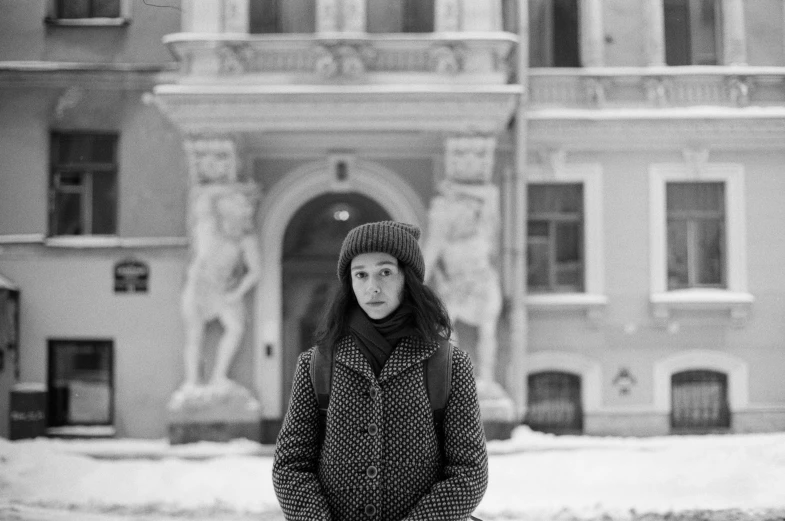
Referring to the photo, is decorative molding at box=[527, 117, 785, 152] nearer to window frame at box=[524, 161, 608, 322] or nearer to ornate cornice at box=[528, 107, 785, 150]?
ornate cornice at box=[528, 107, 785, 150]

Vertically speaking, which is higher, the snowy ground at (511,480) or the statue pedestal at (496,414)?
the statue pedestal at (496,414)

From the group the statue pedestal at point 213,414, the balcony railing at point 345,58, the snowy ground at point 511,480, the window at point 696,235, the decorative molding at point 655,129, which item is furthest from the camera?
the window at point 696,235

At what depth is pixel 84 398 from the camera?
1031cm

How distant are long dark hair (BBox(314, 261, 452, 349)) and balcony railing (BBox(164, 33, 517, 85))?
714cm

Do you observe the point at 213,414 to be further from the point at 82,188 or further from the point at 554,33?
the point at 554,33

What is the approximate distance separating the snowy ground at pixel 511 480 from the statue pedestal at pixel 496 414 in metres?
0.15

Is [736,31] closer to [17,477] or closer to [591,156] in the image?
[591,156]

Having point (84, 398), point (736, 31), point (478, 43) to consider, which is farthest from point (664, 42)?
point (84, 398)

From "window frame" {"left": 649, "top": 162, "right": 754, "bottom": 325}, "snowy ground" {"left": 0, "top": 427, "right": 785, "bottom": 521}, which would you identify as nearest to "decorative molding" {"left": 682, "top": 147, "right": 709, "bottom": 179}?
"window frame" {"left": 649, "top": 162, "right": 754, "bottom": 325}

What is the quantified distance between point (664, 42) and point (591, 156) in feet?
5.25

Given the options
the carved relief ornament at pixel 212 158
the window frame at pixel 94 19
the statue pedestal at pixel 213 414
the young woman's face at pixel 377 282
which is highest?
the window frame at pixel 94 19

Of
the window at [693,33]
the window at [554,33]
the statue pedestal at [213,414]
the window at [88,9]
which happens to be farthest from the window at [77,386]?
the window at [693,33]

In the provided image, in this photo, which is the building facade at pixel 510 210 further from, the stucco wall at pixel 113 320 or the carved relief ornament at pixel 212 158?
the carved relief ornament at pixel 212 158

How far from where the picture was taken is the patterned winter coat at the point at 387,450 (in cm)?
260
